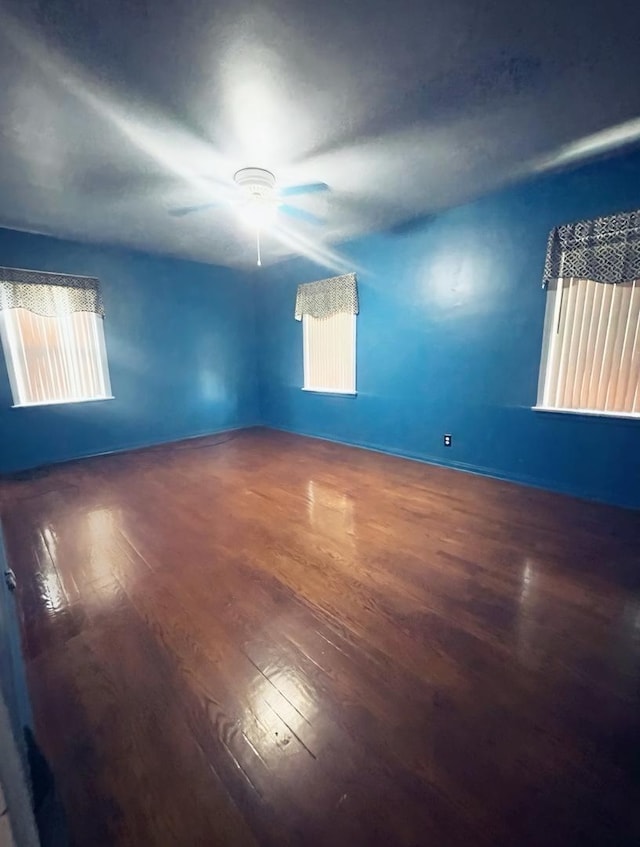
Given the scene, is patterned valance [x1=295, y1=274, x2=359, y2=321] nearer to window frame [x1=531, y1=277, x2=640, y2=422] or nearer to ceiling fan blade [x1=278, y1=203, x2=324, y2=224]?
ceiling fan blade [x1=278, y1=203, x2=324, y2=224]

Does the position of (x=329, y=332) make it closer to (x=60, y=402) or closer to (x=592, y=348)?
(x=592, y=348)

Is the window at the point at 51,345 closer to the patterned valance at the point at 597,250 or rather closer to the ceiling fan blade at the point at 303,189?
the ceiling fan blade at the point at 303,189

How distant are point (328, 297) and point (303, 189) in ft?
5.29

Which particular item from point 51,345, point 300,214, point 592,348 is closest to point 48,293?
point 51,345

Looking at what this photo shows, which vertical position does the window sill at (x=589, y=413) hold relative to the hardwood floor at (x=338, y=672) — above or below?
above

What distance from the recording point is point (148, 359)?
14.4ft

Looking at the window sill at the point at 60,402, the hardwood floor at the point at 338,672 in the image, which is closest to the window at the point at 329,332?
the hardwood floor at the point at 338,672

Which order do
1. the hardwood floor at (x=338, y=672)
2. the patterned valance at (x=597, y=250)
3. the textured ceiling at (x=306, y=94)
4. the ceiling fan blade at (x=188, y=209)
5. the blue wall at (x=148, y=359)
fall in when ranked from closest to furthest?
the hardwood floor at (x=338, y=672) < the textured ceiling at (x=306, y=94) < the patterned valance at (x=597, y=250) < the ceiling fan blade at (x=188, y=209) < the blue wall at (x=148, y=359)

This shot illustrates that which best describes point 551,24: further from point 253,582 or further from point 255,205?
point 253,582

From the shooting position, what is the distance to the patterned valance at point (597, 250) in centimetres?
227

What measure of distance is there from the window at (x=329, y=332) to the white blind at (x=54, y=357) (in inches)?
94.8

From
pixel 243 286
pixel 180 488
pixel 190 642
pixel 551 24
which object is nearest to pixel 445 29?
pixel 551 24

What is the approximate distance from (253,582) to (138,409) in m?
3.38

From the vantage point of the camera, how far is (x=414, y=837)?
0.83m
